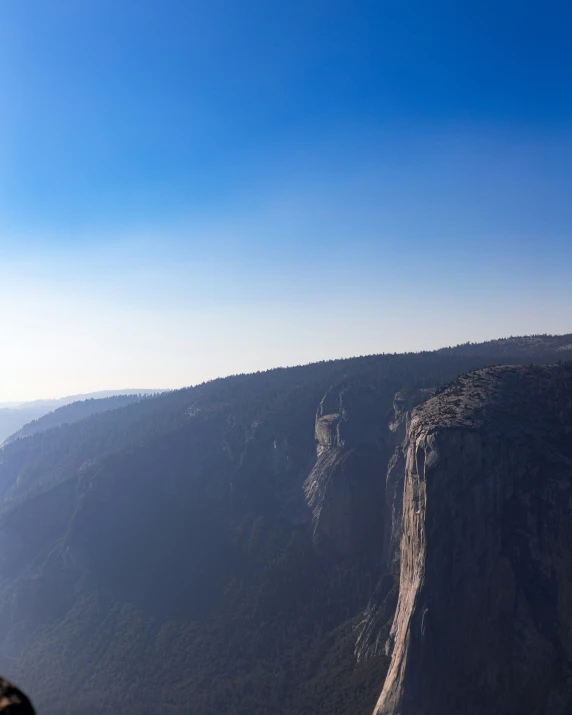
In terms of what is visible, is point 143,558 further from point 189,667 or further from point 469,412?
point 469,412

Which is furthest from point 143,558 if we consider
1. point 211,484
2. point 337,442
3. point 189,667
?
point 337,442

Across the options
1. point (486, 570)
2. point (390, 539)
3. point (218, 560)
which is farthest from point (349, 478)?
point (486, 570)

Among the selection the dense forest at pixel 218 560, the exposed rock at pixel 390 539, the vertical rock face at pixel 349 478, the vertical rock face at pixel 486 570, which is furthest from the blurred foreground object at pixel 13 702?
the vertical rock face at pixel 349 478

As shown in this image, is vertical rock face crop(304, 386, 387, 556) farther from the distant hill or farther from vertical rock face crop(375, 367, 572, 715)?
the distant hill

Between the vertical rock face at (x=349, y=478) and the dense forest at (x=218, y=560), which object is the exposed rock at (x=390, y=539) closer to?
the dense forest at (x=218, y=560)

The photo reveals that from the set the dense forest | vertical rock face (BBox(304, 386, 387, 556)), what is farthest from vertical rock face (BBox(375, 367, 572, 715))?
vertical rock face (BBox(304, 386, 387, 556))

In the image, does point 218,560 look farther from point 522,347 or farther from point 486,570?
point 522,347
